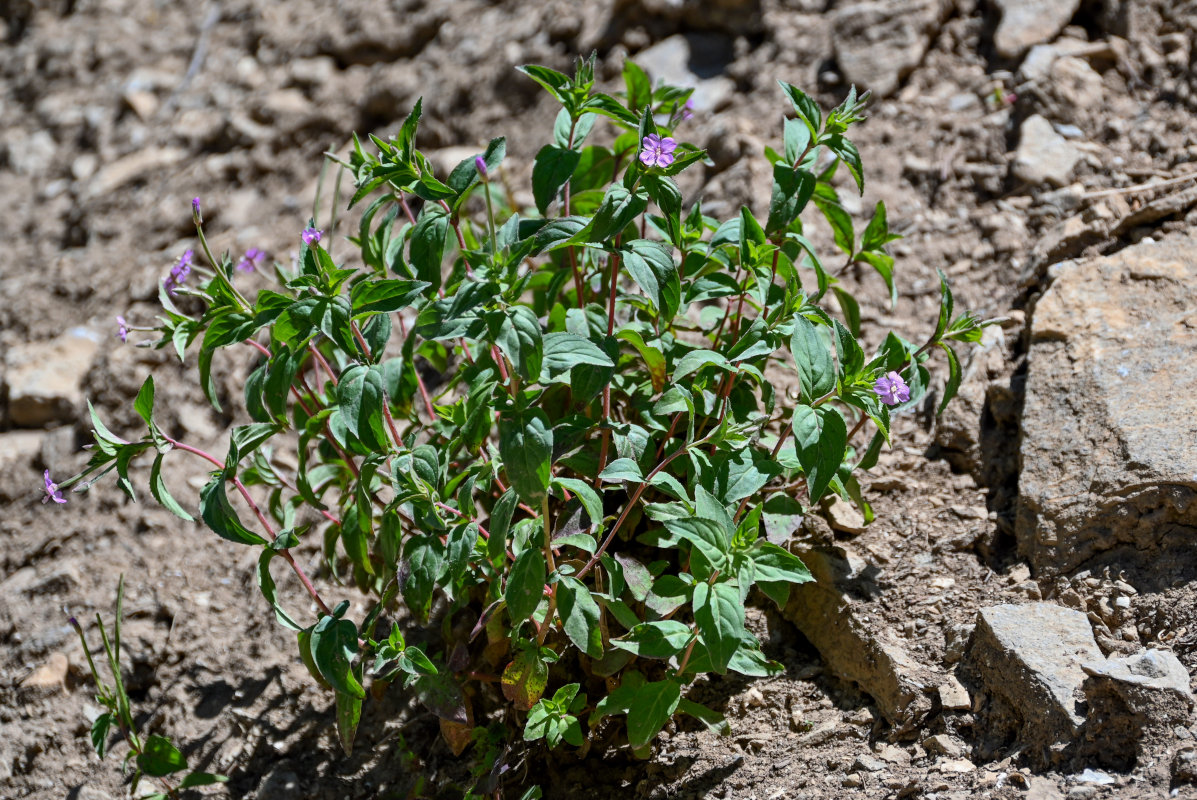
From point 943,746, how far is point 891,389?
96 cm

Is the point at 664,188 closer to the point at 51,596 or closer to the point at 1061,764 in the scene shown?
the point at 1061,764

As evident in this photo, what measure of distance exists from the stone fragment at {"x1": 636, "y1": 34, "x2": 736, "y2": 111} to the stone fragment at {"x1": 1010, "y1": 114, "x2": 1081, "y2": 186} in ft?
4.36

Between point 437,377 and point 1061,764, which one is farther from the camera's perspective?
point 437,377

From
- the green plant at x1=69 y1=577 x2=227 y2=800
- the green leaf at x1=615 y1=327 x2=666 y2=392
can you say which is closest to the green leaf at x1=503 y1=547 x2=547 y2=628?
the green leaf at x1=615 y1=327 x2=666 y2=392

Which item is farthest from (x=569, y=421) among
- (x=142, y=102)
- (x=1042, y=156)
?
(x=142, y=102)

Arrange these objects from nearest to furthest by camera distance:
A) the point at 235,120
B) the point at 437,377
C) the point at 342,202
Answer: the point at 437,377 → the point at 342,202 → the point at 235,120

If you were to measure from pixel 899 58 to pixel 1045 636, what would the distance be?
8.85 ft

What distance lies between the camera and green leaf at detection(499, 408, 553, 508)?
7.57 ft

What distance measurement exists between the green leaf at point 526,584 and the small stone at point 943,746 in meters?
1.12

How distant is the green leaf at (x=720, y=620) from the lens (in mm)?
2275

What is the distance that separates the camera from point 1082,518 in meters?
2.84

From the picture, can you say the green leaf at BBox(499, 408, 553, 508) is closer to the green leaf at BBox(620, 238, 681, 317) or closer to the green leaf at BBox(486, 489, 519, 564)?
the green leaf at BBox(486, 489, 519, 564)

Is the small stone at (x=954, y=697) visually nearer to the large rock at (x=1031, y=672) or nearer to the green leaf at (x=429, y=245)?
the large rock at (x=1031, y=672)

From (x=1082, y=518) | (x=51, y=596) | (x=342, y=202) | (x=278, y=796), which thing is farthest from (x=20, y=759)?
(x=1082, y=518)
